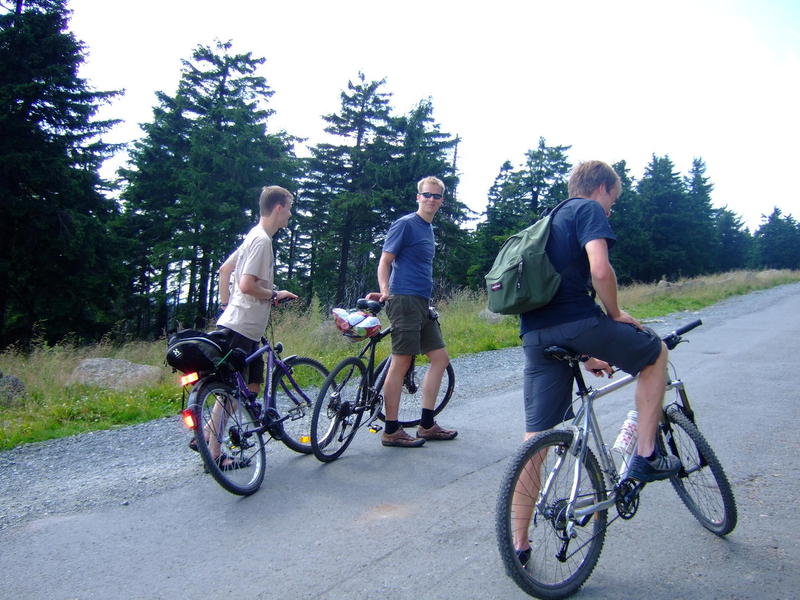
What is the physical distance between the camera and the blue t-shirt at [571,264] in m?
2.81

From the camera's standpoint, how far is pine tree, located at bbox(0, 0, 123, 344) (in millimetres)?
20047

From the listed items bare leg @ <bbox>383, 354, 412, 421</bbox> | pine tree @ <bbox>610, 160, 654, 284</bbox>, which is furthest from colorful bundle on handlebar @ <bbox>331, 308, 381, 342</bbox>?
pine tree @ <bbox>610, 160, 654, 284</bbox>

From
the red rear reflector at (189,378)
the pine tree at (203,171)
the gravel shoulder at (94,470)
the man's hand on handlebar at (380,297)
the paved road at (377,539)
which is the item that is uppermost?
the pine tree at (203,171)

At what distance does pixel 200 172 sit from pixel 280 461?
25.7 meters

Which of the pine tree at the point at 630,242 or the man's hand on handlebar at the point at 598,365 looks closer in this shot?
the man's hand on handlebar at the point at 598,365

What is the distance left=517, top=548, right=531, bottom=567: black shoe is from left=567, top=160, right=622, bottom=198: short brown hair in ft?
5.64

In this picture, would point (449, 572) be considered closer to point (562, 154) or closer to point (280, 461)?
point (280, 461)

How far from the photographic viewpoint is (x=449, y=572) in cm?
286

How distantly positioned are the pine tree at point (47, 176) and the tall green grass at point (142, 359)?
10.7 meters

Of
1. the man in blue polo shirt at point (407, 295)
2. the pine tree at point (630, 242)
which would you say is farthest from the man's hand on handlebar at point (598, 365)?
the pine tree at point (630, 242)

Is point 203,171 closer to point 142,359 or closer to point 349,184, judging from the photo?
point 349,184

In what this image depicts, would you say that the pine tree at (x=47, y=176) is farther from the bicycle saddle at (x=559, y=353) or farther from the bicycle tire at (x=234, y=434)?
the bicycle saddle at (x=559, y=353)

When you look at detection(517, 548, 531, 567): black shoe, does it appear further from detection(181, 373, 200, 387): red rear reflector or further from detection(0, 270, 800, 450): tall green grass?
detection(0, 270, 800, 450): tall green grass

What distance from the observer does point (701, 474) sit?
125 inches
